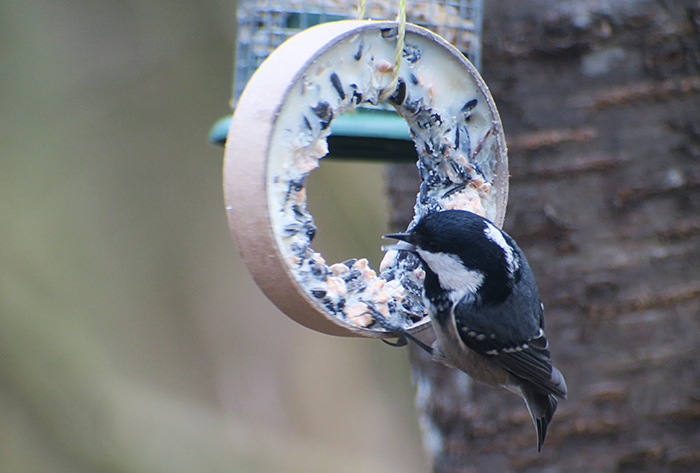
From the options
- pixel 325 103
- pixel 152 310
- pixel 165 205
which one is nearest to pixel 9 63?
pixel 165 205

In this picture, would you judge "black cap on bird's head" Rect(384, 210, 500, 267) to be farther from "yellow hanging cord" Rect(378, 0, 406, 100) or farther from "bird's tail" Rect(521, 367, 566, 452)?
"bird's tail" Rect(521, 367, 566, 452)

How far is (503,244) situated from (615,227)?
2.41ft

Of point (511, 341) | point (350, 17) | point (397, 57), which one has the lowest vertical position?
point (511, 341)

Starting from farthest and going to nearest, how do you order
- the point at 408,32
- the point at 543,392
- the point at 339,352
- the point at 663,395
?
the point at 339,352 < the point at 663,395 < the point at 543,392 < the point at 408,32

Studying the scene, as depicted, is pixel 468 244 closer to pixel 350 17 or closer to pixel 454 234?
pixel 454 234

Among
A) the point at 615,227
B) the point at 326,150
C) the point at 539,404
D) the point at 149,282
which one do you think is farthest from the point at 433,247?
the point at 149,282

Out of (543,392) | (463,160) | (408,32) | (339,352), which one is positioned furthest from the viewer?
(339,352)

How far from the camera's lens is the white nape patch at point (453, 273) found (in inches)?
60.1

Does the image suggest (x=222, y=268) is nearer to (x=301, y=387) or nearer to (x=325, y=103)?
(x=301, y=387)

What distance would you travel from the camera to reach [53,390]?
350 cm

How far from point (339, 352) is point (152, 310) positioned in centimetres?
124

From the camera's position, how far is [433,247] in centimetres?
151

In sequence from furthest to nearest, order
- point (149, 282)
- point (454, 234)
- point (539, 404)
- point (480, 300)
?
1. point (149, 282)
2. point (539, 404)
3. point (480, 300)
4. point (454, 234)

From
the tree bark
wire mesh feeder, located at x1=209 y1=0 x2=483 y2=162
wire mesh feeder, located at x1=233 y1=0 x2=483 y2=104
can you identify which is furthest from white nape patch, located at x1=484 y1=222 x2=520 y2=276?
wire mesh feeder, located at x1=233 y1=0 x2=483 y2=104
